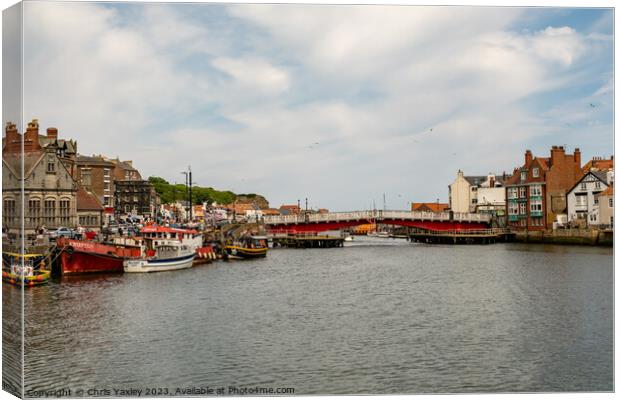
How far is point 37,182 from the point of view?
2105cm

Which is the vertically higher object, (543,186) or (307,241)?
(543,186)

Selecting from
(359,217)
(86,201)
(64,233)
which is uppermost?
(86,201)

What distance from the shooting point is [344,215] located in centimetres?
5719

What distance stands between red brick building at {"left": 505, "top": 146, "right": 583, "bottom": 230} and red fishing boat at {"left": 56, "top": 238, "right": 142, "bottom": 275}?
37650mm

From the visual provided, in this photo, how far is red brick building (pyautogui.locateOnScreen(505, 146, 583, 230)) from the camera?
54500 mm

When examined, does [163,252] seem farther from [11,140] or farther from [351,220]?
[351,220]

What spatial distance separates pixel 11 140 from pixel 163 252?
74.2 ft

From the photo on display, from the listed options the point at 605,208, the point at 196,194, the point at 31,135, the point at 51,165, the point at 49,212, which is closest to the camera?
the point at 31,135

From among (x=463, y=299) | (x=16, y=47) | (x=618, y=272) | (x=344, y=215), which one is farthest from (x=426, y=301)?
(x=344, y=215)

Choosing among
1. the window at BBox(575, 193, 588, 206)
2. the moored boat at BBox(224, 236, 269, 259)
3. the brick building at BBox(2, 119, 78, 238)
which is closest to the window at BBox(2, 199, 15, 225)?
the brick building at BBox(2, 119, 78, 238)

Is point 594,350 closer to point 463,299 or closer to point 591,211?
point 463,299

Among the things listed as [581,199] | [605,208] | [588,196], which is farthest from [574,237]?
[581,199]

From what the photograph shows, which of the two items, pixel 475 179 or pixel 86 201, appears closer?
pixel 86 201

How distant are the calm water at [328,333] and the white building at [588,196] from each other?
21509mm
